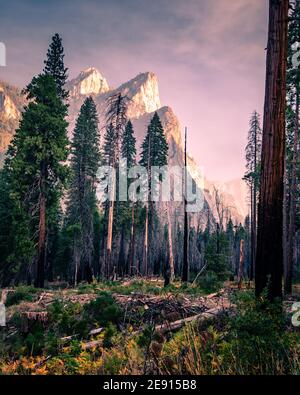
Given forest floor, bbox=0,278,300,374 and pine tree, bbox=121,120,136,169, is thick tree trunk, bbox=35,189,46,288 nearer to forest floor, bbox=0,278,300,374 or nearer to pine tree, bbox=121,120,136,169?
forest floor, bbox=0,278,300,374

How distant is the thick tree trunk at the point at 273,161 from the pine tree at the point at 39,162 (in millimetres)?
15926

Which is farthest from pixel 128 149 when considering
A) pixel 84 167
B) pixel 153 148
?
pixel 84 167

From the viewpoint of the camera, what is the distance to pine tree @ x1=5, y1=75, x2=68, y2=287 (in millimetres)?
19984

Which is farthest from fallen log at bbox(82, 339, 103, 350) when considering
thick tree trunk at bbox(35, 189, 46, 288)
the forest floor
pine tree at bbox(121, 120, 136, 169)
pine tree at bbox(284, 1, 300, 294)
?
pine tree at bbox(121, 120, 136, 169)

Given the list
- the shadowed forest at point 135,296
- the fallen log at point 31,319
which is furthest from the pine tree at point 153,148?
the fallen log at point 31,319

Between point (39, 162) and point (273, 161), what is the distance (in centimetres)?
1682

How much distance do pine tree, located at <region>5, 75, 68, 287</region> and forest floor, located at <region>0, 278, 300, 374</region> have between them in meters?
10.3

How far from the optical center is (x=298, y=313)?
6.18 m

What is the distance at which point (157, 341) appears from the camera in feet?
22.1

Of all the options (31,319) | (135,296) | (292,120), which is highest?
(292,120)

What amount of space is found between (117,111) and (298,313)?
68.9 feet

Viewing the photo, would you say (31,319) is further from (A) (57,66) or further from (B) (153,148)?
(B) (153,148)
